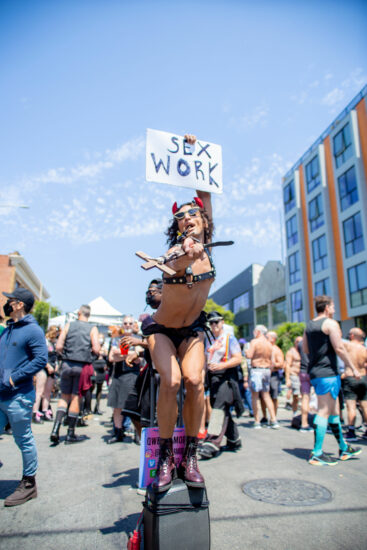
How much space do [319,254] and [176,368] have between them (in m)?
30.8

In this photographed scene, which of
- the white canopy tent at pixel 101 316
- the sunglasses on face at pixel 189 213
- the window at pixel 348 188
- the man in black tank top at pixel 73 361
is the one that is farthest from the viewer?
the window at pixel 348 188

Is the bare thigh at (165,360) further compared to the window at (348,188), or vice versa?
the window at (348,188)

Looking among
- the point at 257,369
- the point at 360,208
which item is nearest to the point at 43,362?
the point at 257,369

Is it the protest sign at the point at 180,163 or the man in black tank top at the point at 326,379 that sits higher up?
the protest sign at the point at 180,163

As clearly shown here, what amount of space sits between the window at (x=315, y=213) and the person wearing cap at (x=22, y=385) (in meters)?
30.6

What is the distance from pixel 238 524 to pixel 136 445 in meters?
3.33

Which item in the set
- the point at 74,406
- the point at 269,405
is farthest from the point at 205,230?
the point at 269,405

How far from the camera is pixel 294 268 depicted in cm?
3534

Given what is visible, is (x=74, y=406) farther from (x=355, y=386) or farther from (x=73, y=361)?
(x=355, y=386)

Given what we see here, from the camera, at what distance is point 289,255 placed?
36125mm

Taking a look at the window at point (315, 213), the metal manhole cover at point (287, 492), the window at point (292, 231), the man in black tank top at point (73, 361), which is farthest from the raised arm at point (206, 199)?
the window at point (292, 231)

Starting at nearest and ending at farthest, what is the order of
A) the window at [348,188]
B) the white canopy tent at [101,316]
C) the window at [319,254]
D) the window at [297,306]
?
the white canopy tent at [101,316] < the window at [348,188] < the window at [319,254] < the window at [297,306]

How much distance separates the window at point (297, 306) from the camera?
33.9 metres

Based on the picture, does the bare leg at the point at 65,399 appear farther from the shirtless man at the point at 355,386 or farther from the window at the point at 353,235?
the window at the point at 353,235
